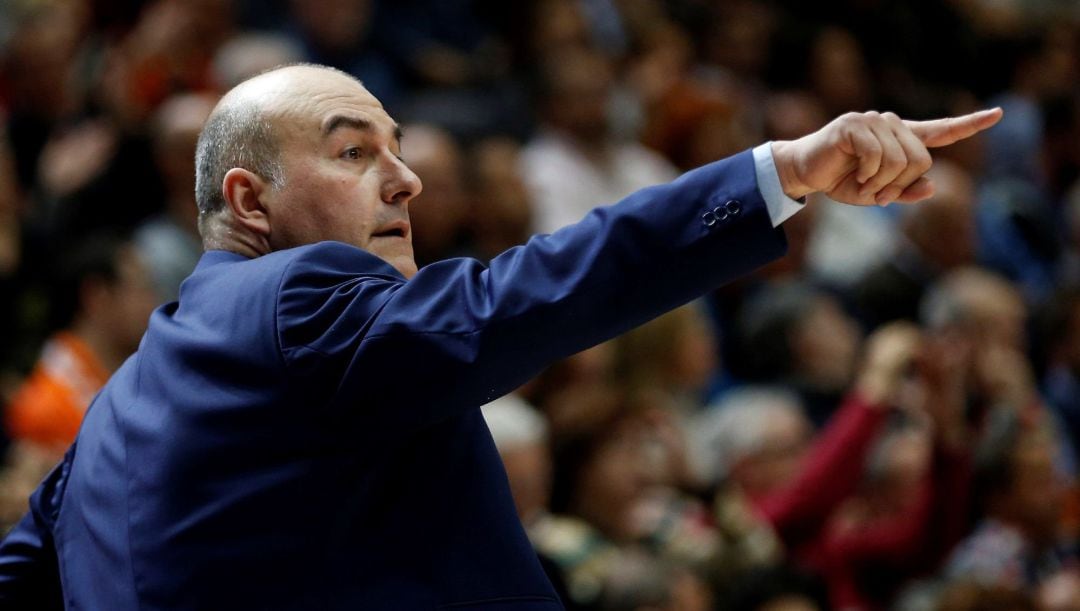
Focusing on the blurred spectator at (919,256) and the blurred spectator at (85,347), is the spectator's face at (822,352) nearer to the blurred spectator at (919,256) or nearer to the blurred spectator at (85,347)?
the blurred spectator at (919,256)

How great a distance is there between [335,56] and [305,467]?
13.2 ft

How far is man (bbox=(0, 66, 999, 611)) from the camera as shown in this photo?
1.72 metres

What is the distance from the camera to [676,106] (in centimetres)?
656

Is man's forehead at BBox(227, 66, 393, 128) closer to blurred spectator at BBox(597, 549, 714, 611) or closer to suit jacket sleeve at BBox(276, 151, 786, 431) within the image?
suit jacket sleeve at BBox(276, 151, 786, 431)

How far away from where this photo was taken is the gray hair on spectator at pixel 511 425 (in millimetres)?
3639

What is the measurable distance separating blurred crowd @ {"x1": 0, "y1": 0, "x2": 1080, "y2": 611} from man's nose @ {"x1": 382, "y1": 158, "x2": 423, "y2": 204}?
1132mm

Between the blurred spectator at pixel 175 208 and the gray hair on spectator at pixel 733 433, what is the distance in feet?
5.06

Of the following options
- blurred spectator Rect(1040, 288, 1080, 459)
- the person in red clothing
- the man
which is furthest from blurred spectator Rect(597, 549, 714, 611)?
blurred spectator Rect(1040, 288, 1080, 459)

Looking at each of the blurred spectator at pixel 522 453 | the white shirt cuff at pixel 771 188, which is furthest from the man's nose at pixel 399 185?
the blurred spectator at pixel 522 453

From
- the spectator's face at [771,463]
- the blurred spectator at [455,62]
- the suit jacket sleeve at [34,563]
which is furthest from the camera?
the blurred spectator at [455,62]

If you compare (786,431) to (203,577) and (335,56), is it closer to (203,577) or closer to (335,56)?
(335,56)

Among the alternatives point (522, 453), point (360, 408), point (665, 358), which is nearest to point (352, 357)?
point (360, 408)

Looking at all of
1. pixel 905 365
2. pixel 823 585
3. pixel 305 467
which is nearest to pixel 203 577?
pixel 305 467

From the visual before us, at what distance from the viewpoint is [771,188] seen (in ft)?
5.72
